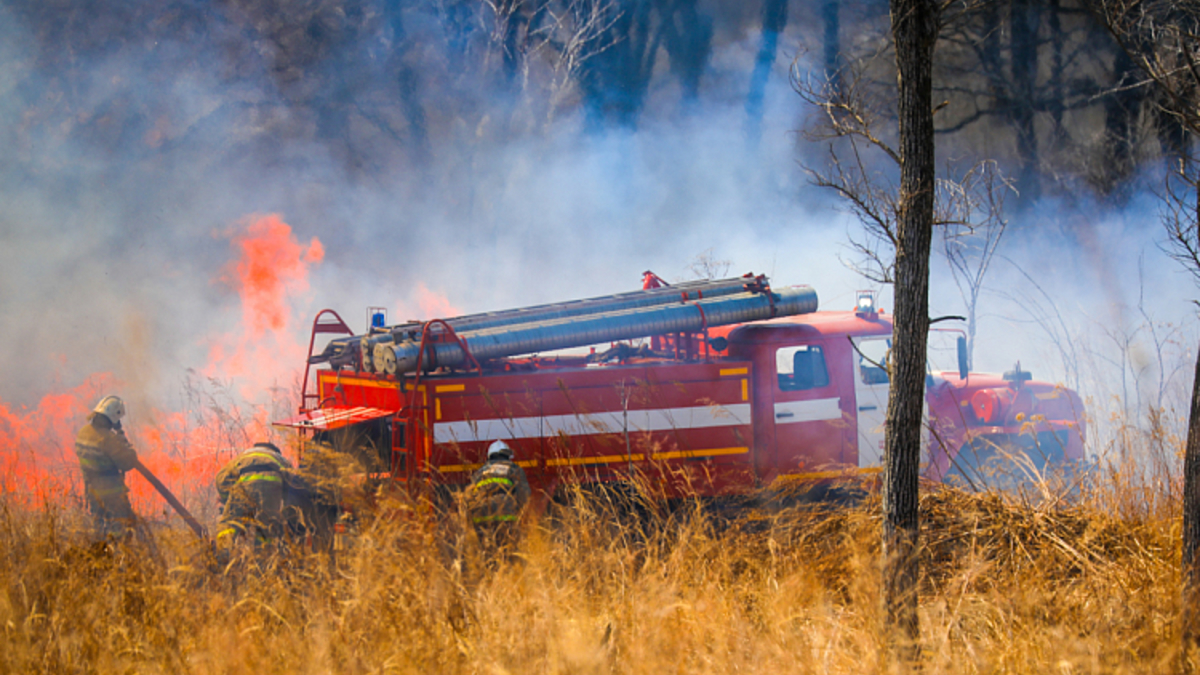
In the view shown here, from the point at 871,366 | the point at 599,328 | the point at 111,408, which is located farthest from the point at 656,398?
the point at 111,408

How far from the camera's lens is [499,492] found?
4.50 meters

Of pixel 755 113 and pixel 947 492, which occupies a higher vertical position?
pixel 755 113

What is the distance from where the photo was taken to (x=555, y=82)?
19328 mm

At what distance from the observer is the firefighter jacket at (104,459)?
17.5ft

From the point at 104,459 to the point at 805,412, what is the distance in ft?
20.2

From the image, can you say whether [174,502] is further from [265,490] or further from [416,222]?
[416,222]

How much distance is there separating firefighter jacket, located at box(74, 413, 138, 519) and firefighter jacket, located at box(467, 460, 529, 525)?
10.00ft

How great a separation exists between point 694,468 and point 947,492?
2029 millimetres

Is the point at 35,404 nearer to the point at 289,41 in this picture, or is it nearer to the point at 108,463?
the point at 108,463

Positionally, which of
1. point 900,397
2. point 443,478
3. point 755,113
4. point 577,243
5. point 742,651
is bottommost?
point 742,651

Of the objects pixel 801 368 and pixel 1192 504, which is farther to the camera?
pixel 801 368

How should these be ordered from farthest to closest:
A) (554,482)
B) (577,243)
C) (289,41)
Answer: (577,243) < (289,41) < (554,482)

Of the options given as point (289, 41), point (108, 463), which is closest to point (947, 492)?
point (108, 463)

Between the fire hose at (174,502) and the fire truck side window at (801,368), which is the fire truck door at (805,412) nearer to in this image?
the fire truck side window at (801,368)
